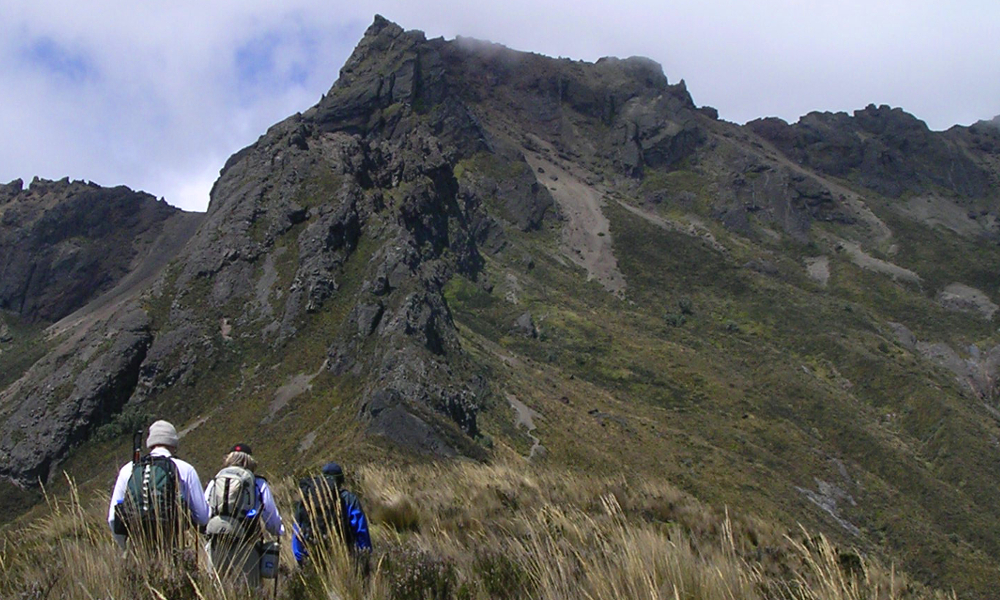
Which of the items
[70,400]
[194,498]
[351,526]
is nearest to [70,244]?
[70,400]

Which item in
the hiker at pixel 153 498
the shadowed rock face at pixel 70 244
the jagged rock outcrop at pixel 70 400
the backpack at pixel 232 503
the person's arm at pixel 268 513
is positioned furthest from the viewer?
the shadowed rock face at pixel 70 244

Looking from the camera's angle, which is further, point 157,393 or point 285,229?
point 285,229

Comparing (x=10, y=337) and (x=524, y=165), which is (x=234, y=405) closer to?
(x=10, y=337)

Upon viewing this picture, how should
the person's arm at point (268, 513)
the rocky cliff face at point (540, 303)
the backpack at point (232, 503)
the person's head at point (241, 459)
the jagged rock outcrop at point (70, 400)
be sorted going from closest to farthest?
the backpack at point (232, 503)
the person's arm at point (268, 513)
the person's head at point (241, 459)
the jagged rock outcrop at point (70, 400)
the rocky cliff face at point (540, 303)

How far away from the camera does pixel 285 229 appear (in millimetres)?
71625

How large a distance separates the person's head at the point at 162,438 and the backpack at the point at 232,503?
0.50m

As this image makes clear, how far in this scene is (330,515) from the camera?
5.72m

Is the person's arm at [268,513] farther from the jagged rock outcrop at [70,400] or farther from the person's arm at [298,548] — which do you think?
the jagged rock outcrop at [70,400]

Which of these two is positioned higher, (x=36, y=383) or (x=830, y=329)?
(x=36, y=383)

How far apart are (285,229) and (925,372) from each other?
85.3 metres

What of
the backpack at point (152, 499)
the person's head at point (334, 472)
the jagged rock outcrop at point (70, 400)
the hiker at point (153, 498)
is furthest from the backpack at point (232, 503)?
the jagged rock outcrop at point (70, 400)

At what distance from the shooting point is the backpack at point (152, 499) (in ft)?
18.2

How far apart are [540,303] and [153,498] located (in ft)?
326

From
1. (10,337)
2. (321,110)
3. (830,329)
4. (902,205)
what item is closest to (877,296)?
(830,329)
